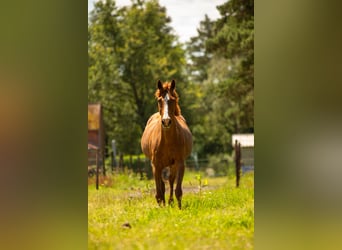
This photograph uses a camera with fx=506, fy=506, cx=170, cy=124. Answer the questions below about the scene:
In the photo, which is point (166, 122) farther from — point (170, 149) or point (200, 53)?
point (200, 53)

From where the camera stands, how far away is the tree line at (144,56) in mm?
9797

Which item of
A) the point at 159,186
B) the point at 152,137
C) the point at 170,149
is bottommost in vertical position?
the point at 159,186

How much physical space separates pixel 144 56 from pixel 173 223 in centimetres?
676

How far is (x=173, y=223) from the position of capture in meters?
4.35

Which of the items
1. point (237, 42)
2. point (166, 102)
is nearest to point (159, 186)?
point (166, 102)

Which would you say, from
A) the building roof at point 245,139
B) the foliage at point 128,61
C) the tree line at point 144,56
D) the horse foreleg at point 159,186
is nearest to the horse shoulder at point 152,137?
the horse foreleg at point 159,186

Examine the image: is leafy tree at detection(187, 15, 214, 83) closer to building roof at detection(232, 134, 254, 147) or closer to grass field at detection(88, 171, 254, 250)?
building roof at detection(232, 134, 254, 147)

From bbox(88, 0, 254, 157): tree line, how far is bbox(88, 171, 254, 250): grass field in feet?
14.4

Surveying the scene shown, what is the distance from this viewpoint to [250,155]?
39.9ft

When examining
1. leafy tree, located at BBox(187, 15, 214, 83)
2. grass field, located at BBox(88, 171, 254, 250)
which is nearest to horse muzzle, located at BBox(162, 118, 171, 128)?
grass field, located at BBox(88, 171, 254, 250)
